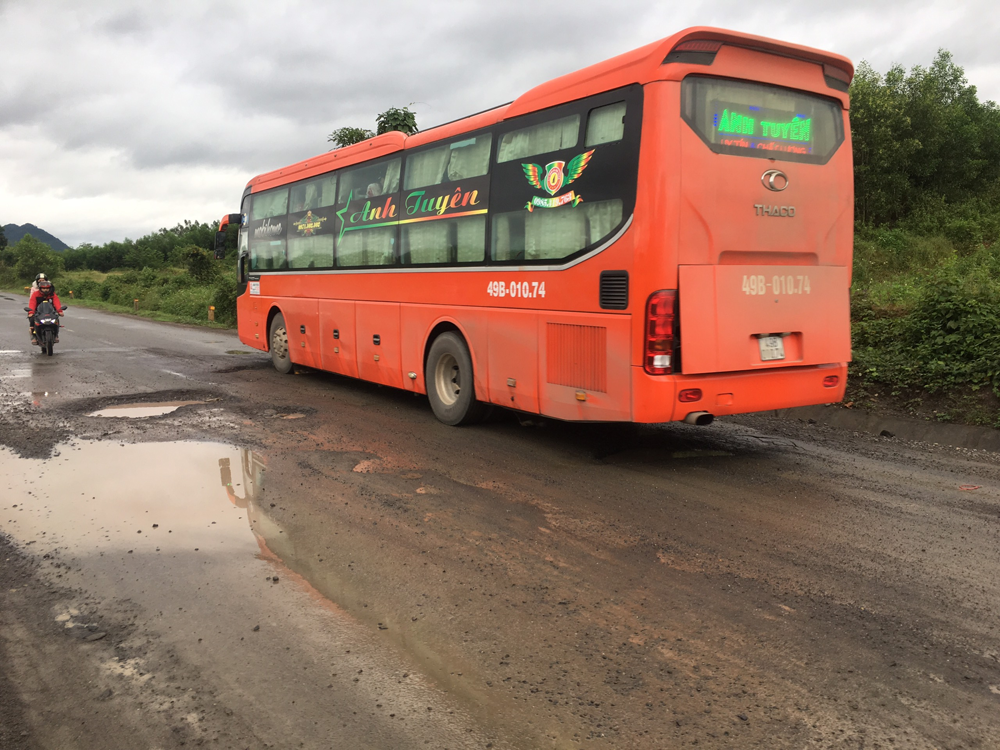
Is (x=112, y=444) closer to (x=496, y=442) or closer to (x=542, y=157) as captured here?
(x=496, y=442)

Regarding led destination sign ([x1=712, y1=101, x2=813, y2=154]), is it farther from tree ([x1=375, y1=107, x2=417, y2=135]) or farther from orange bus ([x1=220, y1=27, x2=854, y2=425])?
tree ([x1=375, y1=107, x2=417, y2=135])

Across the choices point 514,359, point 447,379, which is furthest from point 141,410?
point 514,359

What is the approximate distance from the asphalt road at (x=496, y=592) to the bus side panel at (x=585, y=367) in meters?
0.53

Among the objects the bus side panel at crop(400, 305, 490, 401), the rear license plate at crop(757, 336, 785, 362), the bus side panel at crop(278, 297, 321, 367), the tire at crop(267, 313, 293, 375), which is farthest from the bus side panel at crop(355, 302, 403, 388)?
the rear license plate at crop(757, 336, 785, 362)

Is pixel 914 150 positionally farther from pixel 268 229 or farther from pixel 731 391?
pixel 731 391

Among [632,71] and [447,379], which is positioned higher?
[632,71]

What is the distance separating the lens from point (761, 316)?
6.57 m

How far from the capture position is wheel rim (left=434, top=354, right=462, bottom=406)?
29.3 ft

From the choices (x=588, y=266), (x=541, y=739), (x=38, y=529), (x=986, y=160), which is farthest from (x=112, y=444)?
(x=986, y=160)

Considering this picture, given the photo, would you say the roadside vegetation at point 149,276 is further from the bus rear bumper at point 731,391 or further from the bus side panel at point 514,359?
the bus rear bumper at point 731,391

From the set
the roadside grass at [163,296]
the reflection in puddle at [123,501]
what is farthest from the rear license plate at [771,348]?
the roadside grass at [163,296]

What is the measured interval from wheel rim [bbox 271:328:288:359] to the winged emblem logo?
669 cm

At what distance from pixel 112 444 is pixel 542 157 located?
5022mm

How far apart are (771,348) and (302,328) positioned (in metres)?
7.71
